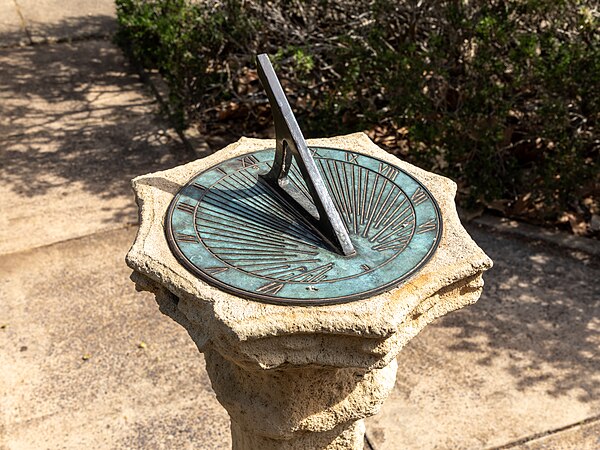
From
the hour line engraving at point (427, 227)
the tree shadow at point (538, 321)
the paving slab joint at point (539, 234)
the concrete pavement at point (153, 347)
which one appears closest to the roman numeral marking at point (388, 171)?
the hour line engraving at point (427, 227)

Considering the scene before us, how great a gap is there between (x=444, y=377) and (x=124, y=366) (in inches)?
72.2

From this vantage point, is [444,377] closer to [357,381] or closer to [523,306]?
[523,306]

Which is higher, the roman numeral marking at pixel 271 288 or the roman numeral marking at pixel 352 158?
the roman numeral marking at pixel 352 158

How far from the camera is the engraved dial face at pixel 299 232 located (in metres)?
2.38

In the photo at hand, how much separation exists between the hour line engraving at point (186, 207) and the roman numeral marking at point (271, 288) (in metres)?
0.57

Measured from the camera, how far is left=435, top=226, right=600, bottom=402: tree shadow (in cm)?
412

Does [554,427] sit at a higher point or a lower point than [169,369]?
higher

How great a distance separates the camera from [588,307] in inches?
179

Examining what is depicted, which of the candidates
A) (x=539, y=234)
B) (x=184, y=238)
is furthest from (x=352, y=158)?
(x=539, y=234)

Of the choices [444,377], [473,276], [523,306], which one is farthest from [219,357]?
[523,306]

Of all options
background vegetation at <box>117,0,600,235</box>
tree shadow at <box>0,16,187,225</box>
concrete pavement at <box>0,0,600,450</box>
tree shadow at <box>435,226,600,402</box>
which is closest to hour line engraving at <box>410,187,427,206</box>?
concrete pavement at <box>0,0,600,450</box>

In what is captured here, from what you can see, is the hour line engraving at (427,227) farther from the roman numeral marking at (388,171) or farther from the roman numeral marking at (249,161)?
the roman numeral marking at (249,161)

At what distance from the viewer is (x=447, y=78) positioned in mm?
5094

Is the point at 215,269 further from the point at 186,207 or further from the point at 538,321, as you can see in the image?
the point at 538,321
